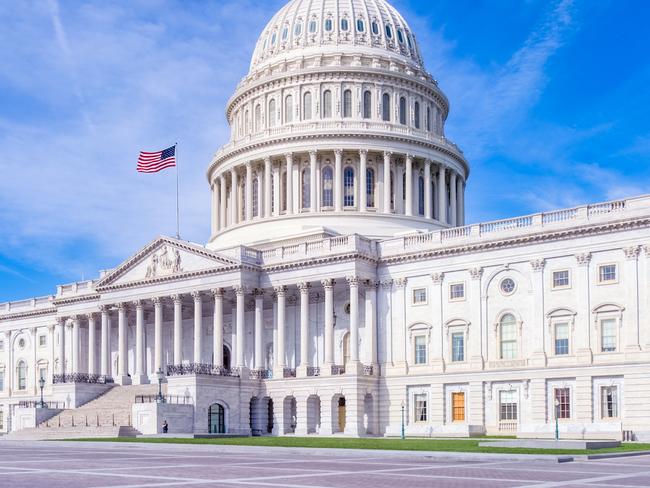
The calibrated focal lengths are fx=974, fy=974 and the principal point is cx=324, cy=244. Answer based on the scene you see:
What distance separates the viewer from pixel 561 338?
219 ft

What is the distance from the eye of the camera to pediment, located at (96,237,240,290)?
7988 cm

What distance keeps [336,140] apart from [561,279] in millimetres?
32720

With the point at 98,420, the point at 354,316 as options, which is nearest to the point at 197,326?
the point at 98,420

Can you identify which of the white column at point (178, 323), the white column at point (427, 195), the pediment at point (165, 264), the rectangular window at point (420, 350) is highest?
the white column at point (427, 195)

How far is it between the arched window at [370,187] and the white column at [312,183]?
5.01 m

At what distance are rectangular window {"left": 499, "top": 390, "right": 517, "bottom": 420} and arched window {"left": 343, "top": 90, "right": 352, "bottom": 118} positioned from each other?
124ft

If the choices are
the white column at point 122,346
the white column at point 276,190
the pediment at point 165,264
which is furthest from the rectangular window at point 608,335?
the white column at point 122,346

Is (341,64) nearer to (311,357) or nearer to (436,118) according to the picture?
(436,118)

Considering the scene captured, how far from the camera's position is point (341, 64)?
98062 millimetres

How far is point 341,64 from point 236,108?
14.0m

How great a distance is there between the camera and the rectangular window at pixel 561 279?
66562mm

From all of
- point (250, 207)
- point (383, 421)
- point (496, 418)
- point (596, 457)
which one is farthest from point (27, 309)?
point (596, 457)

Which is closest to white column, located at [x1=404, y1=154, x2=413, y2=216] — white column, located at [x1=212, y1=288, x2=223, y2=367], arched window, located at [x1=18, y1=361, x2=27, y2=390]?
white column, located at [x1=212, y1=288, x2=223, y2=367]

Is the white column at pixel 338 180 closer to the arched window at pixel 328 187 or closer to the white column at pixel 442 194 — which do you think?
Answer: the arched window at pixel 328 187
